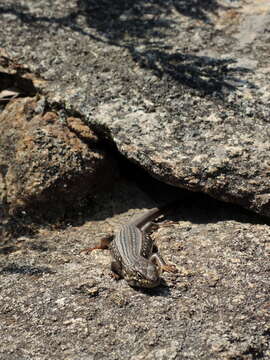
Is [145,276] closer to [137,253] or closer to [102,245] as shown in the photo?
[137,253]

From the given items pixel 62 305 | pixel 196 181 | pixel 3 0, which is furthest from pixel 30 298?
pixel 3 0

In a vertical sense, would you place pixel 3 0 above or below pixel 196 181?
above

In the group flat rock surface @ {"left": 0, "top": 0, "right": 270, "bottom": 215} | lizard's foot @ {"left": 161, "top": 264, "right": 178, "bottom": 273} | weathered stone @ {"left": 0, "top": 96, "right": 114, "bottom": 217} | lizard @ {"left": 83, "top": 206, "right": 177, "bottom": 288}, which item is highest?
flat rock surface @ {"left": 0, "top": 0, "right": 270, "bottom": 215}

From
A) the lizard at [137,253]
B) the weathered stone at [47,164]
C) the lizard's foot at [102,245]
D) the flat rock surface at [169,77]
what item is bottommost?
the lizard's foot at [102,245]

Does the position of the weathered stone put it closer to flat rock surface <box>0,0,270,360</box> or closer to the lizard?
flat rock surface <box>0,0,270,360</box>

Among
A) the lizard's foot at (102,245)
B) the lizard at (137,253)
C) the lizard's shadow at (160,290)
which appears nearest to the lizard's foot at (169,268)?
the lizard at (137,253)

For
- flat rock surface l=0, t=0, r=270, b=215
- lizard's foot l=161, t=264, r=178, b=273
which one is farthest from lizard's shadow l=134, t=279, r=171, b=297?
flat rock surface l=0, t=0, r=270, b=215

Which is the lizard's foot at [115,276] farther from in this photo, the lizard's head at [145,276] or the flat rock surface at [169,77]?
the flat rock surface at [169,77]

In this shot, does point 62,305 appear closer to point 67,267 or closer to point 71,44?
point 67,267
